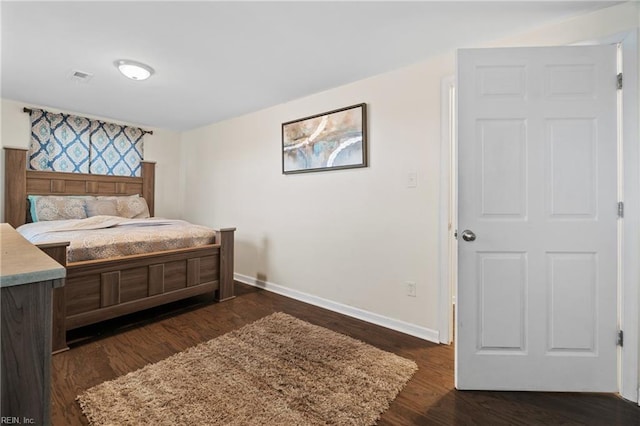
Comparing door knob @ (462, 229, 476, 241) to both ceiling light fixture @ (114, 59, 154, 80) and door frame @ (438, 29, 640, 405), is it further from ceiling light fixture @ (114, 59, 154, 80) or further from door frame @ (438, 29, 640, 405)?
ceiling light fixture @ (114, 59, 154, 80)

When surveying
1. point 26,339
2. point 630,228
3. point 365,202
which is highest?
point 365,202

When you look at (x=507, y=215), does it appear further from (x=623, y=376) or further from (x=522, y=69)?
(x=623, y=376)

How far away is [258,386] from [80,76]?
313cm

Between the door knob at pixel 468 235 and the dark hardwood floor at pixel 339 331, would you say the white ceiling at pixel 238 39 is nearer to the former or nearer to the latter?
the door knob at pixel 468 235

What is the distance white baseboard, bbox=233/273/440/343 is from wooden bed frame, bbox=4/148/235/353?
530 mm

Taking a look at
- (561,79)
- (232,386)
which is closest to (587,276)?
(561,79)

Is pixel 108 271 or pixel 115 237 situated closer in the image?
pixel 108 271

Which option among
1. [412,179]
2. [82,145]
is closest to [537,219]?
[412,179]

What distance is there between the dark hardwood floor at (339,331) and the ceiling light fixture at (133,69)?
218 centimetres

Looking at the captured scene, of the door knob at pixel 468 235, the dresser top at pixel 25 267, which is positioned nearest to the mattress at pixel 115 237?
the dresser top at pixel 25 267

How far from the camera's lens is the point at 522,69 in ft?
5.52

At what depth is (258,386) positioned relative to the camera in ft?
5.47

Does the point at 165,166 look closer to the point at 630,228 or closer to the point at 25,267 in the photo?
the point at 25,267

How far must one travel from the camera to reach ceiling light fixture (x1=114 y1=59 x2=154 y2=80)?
2.40m
